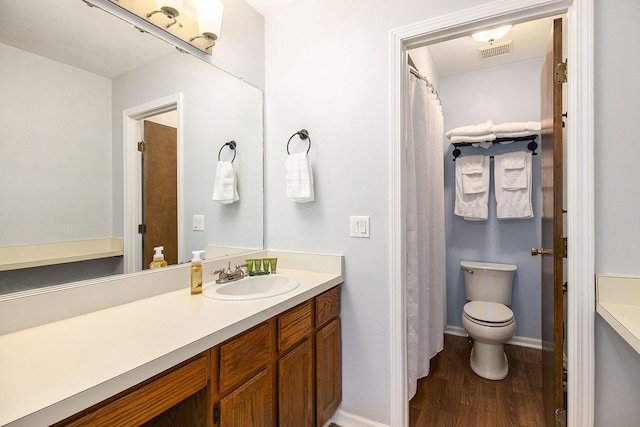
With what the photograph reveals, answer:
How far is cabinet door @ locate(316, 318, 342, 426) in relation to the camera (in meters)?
1.48

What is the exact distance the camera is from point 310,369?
1.42 metres

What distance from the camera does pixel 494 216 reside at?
2736mm

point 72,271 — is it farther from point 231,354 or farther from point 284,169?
point 284,169

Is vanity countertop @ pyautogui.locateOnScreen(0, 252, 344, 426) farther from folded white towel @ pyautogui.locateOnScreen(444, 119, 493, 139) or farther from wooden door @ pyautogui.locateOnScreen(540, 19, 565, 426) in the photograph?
folded white towel @ pyautogui.locateOnScreen(444, 119, 493, 139)

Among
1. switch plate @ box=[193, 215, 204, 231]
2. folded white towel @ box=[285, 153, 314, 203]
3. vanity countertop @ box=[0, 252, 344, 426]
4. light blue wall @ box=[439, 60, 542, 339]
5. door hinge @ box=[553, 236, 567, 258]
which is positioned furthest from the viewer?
light blue wall @ box=[439, 60, 542, 339]

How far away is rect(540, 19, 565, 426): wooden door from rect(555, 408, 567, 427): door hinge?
0.06ft

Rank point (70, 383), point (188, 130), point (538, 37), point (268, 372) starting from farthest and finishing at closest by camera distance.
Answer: point (538, 37) < point (188, 130) < point (268, 372) < point (70, 383)

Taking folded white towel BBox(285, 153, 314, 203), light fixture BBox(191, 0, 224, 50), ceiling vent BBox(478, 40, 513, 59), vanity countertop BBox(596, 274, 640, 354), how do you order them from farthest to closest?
ceiling vent BBox(478, 40, 513, 59) < folded white towel BBox(285, 153, 314, 203) < light fixture BBox(191, 0, 224, 50) < vanity countertop BBox(596, 274, 640, 354)

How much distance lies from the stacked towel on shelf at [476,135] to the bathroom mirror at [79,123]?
80.2 inches

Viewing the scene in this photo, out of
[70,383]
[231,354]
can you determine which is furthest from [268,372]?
[70,383]

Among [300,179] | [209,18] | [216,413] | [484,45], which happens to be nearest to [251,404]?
[216,413]

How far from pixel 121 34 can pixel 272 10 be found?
3.15ft

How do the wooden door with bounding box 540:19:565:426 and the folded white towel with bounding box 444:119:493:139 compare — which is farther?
the folded white towel with bounding box 444:119:493:139

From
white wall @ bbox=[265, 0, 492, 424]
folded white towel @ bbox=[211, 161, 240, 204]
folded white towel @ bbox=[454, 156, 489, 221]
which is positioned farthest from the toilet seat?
folded white towel @ bbox=[211, 161, 240, 204]
